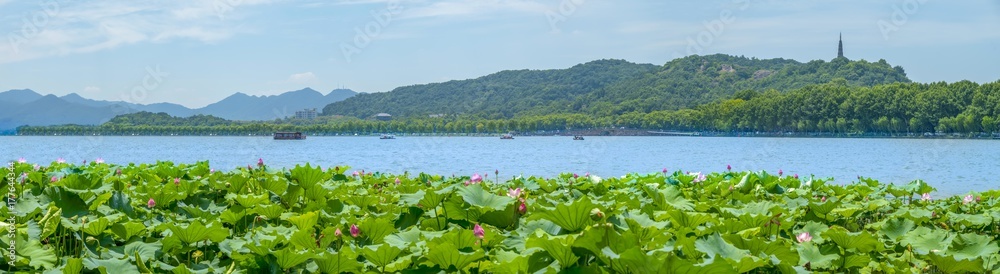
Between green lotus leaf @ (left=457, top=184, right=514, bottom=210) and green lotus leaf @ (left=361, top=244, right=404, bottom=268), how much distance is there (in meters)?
0.90

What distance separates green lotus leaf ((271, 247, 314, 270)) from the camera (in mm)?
3308

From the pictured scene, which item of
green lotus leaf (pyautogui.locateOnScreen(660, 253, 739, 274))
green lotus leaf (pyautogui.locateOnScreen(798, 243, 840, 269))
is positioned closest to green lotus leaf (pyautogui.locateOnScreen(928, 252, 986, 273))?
green lotus leaf (pyautogui.locateOnScreen(798, 243, 840, 269))

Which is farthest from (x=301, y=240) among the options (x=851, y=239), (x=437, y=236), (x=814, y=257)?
(x=851, y=239)

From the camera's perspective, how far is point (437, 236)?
376 centimetres

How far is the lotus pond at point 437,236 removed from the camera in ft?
10.1

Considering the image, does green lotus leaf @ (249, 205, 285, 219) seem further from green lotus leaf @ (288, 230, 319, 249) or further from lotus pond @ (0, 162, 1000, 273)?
green lotus leaf @ (288, 230, 319, 249)

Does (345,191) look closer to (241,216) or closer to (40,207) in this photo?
(241,216)

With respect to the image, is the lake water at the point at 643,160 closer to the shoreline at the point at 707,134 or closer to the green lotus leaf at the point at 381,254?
the green lotus leaf at the point at 381,254

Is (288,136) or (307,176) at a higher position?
(307,176)

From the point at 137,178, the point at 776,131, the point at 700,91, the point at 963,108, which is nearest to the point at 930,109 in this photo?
the point at 963,108

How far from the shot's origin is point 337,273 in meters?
3.30

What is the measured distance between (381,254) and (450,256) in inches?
13.4

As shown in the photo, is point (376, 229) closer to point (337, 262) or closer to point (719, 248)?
point (337, 262)

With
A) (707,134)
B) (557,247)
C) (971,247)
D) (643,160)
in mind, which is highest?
(557,247)
